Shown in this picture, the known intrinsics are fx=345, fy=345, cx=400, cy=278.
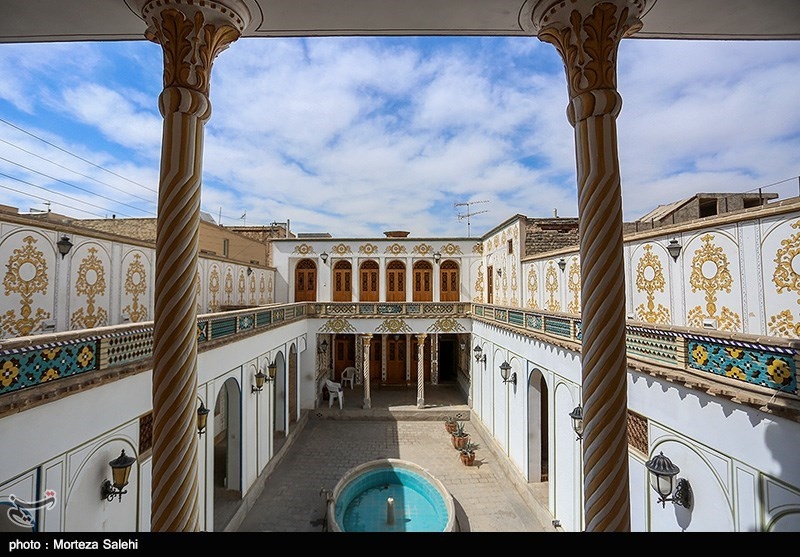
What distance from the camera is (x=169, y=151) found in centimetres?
262

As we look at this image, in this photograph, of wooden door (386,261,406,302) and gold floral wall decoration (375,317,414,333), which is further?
wooden door (386,261,406,302)

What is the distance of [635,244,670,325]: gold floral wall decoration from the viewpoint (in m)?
5.73

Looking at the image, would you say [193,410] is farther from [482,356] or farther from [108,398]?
[482,356]

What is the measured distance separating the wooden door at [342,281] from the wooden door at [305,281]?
3.30 feet

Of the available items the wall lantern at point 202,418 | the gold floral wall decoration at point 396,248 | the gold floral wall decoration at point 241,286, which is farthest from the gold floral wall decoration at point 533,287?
the gold floral wall decoration at point 241,286

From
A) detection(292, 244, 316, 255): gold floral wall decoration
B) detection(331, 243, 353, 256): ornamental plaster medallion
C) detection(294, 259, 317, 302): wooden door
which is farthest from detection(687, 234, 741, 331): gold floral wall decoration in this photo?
detection(292, 244, 316, 255): gold floral wall decoration

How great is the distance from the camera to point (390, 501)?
24.0 feet

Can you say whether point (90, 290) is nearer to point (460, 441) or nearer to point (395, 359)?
point (460, 441)

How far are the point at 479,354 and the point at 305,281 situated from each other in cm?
895

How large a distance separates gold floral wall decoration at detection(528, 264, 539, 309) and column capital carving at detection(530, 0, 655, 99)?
25.8 feet

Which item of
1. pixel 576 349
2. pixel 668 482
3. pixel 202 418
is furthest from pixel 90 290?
pixel 668 482

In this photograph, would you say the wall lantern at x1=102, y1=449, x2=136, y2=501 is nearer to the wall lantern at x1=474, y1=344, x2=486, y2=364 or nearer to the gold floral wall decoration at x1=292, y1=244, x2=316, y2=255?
the wall lantern at x1=474, y1=344, x2=486, y2=364
